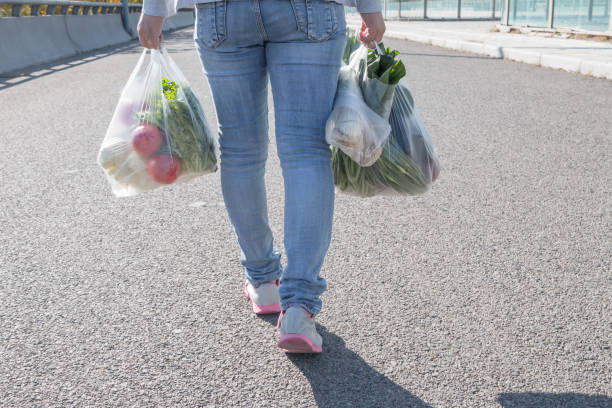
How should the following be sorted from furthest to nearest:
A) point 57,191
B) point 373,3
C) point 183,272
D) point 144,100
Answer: point 57,191 → point 183,272 → point 144,100 → point 373,3

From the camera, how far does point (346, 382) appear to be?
2051mm

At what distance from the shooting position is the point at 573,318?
7.95ft

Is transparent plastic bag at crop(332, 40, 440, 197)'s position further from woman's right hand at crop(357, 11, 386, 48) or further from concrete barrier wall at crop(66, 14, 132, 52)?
concrete barrier wall at crop(66, 14, 132, 52)

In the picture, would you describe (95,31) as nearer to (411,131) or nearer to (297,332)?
(411,131)

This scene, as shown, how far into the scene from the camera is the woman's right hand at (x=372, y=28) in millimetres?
2164

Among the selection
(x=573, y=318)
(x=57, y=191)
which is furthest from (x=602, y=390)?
(x=57, y=191)

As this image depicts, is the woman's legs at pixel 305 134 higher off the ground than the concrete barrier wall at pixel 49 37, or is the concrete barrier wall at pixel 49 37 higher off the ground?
the woman's legs at pixel 305 134

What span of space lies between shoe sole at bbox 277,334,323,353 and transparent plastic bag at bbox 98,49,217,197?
0.62 meters

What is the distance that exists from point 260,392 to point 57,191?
2655mm

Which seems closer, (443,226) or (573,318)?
(573,318)

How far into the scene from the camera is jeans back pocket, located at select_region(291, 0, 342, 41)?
1947 mm

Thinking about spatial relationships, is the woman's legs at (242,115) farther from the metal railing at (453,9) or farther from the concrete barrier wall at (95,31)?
the metal railing at (453,9)

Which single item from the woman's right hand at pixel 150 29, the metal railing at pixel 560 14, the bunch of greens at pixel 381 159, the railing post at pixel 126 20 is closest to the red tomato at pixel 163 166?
the woman's right hand at pixel 150 29

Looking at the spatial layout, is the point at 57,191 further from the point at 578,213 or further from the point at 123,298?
the point at 578,213
